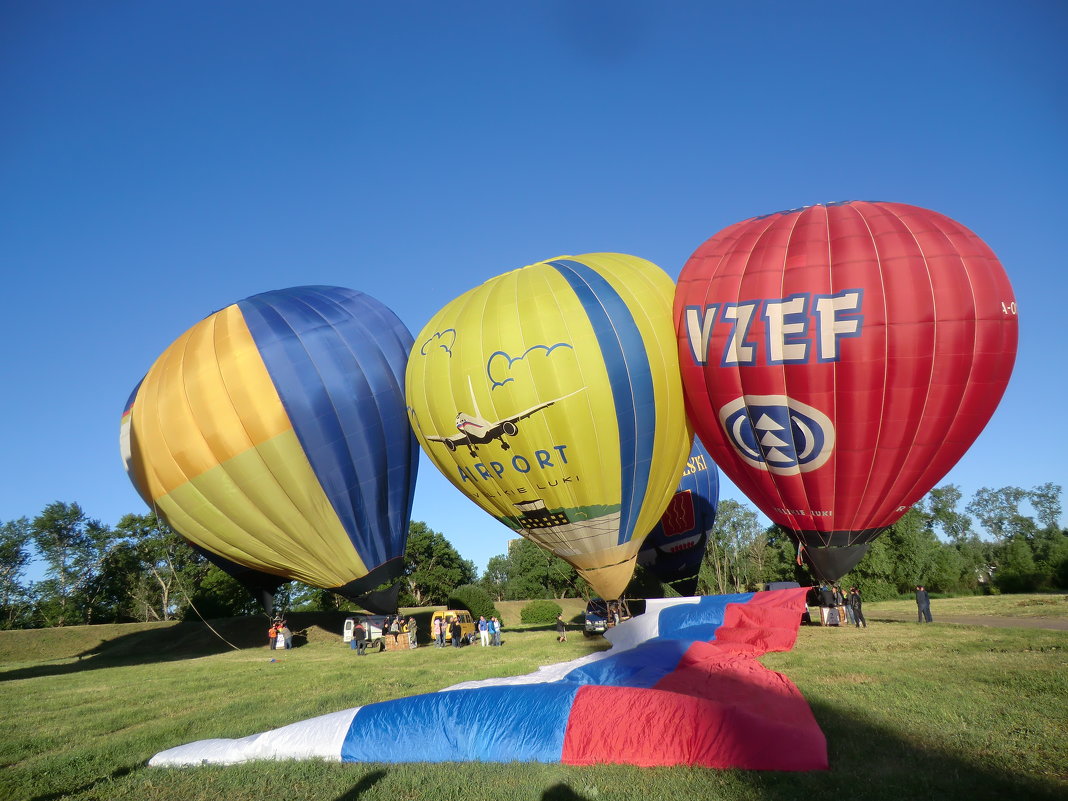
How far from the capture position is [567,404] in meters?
13.1

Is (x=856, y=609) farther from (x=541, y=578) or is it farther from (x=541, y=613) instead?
(x=541, y=578)

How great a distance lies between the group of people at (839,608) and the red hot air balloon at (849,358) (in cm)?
167

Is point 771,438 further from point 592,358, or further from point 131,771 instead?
point 131,771

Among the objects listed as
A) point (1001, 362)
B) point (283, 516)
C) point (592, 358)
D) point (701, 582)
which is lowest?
point (701, 582)

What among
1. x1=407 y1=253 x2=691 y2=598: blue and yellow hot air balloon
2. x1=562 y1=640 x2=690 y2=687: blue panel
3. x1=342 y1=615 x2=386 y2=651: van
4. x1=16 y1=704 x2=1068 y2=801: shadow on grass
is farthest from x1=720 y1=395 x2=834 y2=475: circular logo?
x1=342 y1=615 x2=386 y2=651: van

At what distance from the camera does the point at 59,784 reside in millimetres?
5719

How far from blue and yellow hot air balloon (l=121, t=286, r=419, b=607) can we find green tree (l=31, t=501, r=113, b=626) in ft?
105

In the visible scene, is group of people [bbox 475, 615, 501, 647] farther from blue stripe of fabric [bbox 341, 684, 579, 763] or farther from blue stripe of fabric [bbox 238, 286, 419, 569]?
blue stripe of fabric [bbox 341, 684, 579, 763]

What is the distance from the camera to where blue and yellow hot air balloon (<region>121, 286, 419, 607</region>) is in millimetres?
16094

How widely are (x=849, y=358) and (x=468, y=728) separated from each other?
886 cm

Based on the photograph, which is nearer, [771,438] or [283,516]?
[771,438]

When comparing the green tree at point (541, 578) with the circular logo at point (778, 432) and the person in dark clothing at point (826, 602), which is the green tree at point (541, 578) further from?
the circular logo at point (778, 432)

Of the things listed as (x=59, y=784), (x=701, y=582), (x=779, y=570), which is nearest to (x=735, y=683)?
(x=59, y=784)

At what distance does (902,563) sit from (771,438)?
88.3ft
